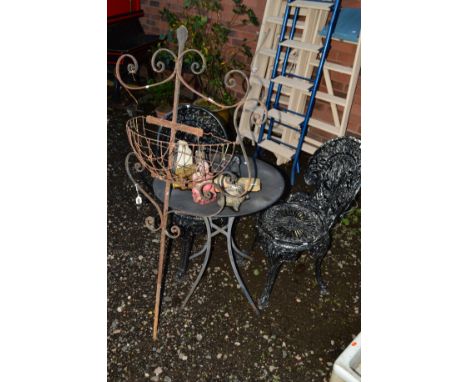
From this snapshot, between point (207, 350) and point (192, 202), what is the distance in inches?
35.6

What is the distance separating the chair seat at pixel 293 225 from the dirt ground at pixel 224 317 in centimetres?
50

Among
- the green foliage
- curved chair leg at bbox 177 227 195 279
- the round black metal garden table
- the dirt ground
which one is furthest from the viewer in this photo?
the green foliage

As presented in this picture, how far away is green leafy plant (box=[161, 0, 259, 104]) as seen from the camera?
4305 millimetres

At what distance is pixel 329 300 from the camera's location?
259cm

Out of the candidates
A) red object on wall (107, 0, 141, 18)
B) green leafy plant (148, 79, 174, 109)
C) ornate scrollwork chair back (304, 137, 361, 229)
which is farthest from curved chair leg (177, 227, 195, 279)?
red object on wall (107, 0, 141, 18)

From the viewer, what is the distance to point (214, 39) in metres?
4.53

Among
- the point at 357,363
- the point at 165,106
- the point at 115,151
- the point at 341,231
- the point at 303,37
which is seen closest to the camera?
the point at 357,363

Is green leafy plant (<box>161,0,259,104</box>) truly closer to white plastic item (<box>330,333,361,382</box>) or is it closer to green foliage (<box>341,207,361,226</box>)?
green foliage (<box>341,207,361,226</box>)

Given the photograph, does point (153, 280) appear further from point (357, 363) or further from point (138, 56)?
point (138, 56)

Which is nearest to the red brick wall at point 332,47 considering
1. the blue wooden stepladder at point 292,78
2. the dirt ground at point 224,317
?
the blue wooden stepladder at point 292,78

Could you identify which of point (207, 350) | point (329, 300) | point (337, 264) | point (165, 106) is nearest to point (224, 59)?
point (165, 106)

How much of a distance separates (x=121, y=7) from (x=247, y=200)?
4361 mm

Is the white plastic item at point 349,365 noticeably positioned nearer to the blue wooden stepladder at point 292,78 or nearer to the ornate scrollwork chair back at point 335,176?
the ornate scrollwork chair back at point 335,176
